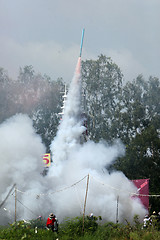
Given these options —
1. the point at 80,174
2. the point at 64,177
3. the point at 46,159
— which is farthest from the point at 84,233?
the point at 46,159

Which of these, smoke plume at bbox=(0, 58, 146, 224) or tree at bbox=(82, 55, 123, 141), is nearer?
smoke plume at bbox=(0, 58, 146, 224)

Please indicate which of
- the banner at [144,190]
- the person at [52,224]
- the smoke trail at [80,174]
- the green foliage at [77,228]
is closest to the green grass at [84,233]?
the green foliage at [77,228]

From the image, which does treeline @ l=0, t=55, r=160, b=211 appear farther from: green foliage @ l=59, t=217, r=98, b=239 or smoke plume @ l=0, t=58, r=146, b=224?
green foliage @ l=59, t=217, r=98, b=239

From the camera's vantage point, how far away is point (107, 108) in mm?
53094

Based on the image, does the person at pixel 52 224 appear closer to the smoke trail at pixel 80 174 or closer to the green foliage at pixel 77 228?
the green foliage at pixel 77 228

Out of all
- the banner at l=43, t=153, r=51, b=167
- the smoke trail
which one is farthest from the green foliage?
the banner at l=43, t=153, r=51, b=167

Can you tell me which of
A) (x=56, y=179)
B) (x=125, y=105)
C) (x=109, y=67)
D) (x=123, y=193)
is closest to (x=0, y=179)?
(x=56, y=179)

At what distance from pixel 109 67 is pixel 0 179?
28.5 metres

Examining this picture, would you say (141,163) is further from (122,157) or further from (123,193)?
(123,193)

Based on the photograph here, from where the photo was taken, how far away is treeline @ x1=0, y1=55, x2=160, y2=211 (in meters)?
43.2

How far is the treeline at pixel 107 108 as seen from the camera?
4319 cm

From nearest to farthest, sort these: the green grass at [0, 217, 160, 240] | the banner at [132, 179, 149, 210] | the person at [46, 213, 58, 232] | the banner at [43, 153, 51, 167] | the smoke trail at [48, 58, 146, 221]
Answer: the green grass at [0, 217, 160, 240] < the person at [46, 213, 58, 232] < the banner at [132, 179, 149, 210] < the smoke trail at [48, 58, 146, 221] < the banner at [43, 153, 51, 167]

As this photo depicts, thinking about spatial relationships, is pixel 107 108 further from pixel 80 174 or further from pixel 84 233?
pixel 84 233

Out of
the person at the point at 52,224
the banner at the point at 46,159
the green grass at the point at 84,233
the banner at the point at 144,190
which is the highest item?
the banner at the point at 46,159
